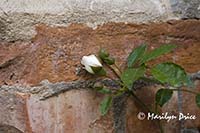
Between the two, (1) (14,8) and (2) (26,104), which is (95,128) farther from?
(1) (14,8)

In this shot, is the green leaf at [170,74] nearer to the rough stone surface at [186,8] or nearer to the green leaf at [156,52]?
the green leaf at [156,52]

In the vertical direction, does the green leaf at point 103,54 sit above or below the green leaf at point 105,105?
above

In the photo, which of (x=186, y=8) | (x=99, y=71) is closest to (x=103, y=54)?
(x=99, y=71)

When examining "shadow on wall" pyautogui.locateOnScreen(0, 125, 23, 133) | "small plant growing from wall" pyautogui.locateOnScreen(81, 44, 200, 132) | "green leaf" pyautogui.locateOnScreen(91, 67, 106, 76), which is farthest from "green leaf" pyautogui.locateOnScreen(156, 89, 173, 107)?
"shadow on wall" pyautogui.locateOnScreen(0, 125, 23, 133)

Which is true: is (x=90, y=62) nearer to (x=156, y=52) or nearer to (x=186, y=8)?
(x=156, y=52)

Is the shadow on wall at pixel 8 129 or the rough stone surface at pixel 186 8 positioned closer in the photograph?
the shadow on wall at pixel 8 129

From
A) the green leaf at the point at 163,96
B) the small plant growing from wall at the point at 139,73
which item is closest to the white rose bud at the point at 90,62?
the small plant growing from wall at the point at 139,73
